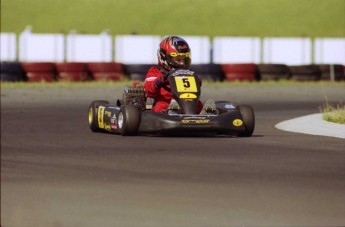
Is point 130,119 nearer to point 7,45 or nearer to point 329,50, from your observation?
point 7,45

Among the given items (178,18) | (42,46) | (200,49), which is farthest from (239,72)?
(178,18)

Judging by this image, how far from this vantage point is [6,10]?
7700 centimetres

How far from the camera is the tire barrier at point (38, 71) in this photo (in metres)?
29.0

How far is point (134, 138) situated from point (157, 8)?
64758 millimetres

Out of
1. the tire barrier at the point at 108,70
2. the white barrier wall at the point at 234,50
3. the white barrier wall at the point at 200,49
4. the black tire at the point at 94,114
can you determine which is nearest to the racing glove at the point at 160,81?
the black tire at the point at 94,114

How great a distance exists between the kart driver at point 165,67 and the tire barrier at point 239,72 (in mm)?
16901

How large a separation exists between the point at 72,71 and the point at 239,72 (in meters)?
4.68

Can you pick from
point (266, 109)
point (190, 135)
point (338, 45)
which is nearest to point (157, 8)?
point (338, 45)

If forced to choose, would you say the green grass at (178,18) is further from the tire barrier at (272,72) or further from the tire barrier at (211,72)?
the tire barrier at (211,72)

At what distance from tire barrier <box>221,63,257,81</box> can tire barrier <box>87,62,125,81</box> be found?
2.92 metres

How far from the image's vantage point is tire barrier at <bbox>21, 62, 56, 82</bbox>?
29.0m

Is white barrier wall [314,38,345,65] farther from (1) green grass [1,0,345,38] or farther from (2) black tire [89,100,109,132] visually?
(1) green grass [1,0,345,38]

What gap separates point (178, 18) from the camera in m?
74.4

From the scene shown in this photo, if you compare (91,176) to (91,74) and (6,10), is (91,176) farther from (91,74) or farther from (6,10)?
(6,10)
